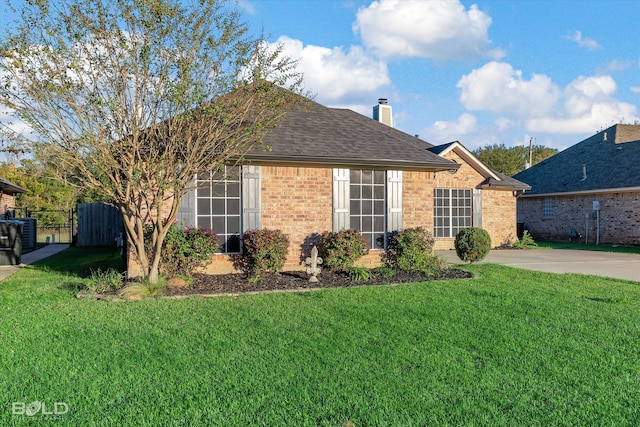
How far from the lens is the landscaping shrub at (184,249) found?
898cm

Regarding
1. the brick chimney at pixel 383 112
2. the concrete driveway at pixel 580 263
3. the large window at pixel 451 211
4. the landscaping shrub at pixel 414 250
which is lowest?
the concrete driveway at pixel 580 263

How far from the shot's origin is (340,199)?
430 inches

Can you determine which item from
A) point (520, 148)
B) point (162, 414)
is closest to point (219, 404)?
point (162, 414)

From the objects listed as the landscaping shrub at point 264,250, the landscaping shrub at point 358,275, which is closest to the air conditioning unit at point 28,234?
the landscaping shrub at point 264,250

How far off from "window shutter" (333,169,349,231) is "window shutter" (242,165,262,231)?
5.78 ft

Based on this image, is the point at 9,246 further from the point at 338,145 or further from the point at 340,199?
the point at 338,145

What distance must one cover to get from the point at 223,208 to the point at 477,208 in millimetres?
11757

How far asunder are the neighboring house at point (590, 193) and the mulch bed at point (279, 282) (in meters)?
14.4

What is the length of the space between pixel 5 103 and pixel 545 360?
8.28 metres

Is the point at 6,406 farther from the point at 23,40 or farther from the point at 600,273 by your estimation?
the point at 600,273

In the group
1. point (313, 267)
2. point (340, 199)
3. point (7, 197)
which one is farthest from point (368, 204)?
point (7, 197)

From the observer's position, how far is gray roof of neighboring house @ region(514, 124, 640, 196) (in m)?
21.6

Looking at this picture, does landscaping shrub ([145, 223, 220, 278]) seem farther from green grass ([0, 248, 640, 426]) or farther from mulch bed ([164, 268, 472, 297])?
green grass ([0, 248, 640, 426])

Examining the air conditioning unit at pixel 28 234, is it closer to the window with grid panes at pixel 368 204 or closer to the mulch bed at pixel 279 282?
the mulch bed at pixel 279 282
